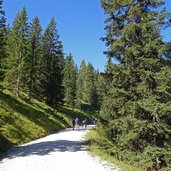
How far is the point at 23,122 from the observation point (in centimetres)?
2970

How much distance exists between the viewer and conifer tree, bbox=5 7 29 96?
A: 44500 millimetres

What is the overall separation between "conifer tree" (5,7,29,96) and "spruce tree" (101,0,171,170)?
2652 centimetres

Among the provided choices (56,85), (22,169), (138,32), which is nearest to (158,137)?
(138,32)

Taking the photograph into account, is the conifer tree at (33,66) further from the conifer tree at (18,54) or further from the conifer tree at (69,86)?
the conifer tree at (69,86)

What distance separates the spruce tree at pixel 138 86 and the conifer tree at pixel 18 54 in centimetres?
2652

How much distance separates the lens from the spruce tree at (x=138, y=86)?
54.6 ft

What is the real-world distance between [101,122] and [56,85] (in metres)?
28.6

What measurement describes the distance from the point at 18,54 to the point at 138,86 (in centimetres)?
3128

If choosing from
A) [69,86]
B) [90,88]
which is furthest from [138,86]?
[90,88]

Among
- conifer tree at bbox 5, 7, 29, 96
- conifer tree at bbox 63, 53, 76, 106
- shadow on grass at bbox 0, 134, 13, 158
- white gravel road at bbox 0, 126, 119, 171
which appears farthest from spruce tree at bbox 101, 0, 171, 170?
conifer tree at bbox 63, 53, 76, 106

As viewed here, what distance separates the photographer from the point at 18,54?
149 ft

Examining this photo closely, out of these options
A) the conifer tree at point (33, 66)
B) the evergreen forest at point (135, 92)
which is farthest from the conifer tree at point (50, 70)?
the evergreen forest at point (135, 92)

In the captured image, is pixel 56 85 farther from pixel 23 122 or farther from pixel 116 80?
pixel 116 80

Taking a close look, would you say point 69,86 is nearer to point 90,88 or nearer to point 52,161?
point 90,88
